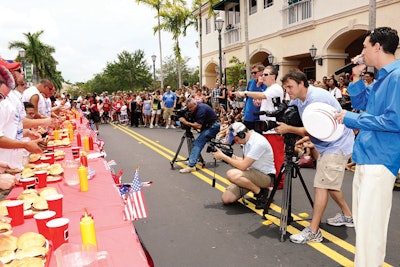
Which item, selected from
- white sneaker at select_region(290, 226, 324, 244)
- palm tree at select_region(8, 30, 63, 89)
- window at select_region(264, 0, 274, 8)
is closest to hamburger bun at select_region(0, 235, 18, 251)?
white sneaker at select_region(290, 226, 324, 244)

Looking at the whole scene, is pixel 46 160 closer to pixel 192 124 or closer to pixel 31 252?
pixel 31 252

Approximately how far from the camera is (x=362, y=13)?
47.0ft

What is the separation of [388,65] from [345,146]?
1.45 metres

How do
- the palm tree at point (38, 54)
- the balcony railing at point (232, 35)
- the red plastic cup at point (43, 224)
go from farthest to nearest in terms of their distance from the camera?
the palm tree at point (38, 54)
the balcony railing at point (232, 35)
the red plastic cup at point (43, 224)

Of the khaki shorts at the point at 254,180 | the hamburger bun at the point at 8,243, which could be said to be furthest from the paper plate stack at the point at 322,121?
the hamburger bun at the point at 8,243

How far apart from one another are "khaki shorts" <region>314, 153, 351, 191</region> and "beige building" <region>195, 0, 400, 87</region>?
30.2 ft

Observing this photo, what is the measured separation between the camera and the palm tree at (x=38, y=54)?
48.4m

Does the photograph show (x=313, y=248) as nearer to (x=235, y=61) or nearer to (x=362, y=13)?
(x=362, y=13)

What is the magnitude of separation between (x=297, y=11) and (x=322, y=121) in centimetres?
1665

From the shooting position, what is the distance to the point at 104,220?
261 cm

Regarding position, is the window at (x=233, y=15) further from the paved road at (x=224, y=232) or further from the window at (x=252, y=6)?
the paved road at (x=224, y=232)

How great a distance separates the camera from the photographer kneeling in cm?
745

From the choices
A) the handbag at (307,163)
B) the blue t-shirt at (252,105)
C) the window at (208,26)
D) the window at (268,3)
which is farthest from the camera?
the window at (208,26)

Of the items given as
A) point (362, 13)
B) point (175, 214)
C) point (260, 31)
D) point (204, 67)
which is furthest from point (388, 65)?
point (204, 67)
